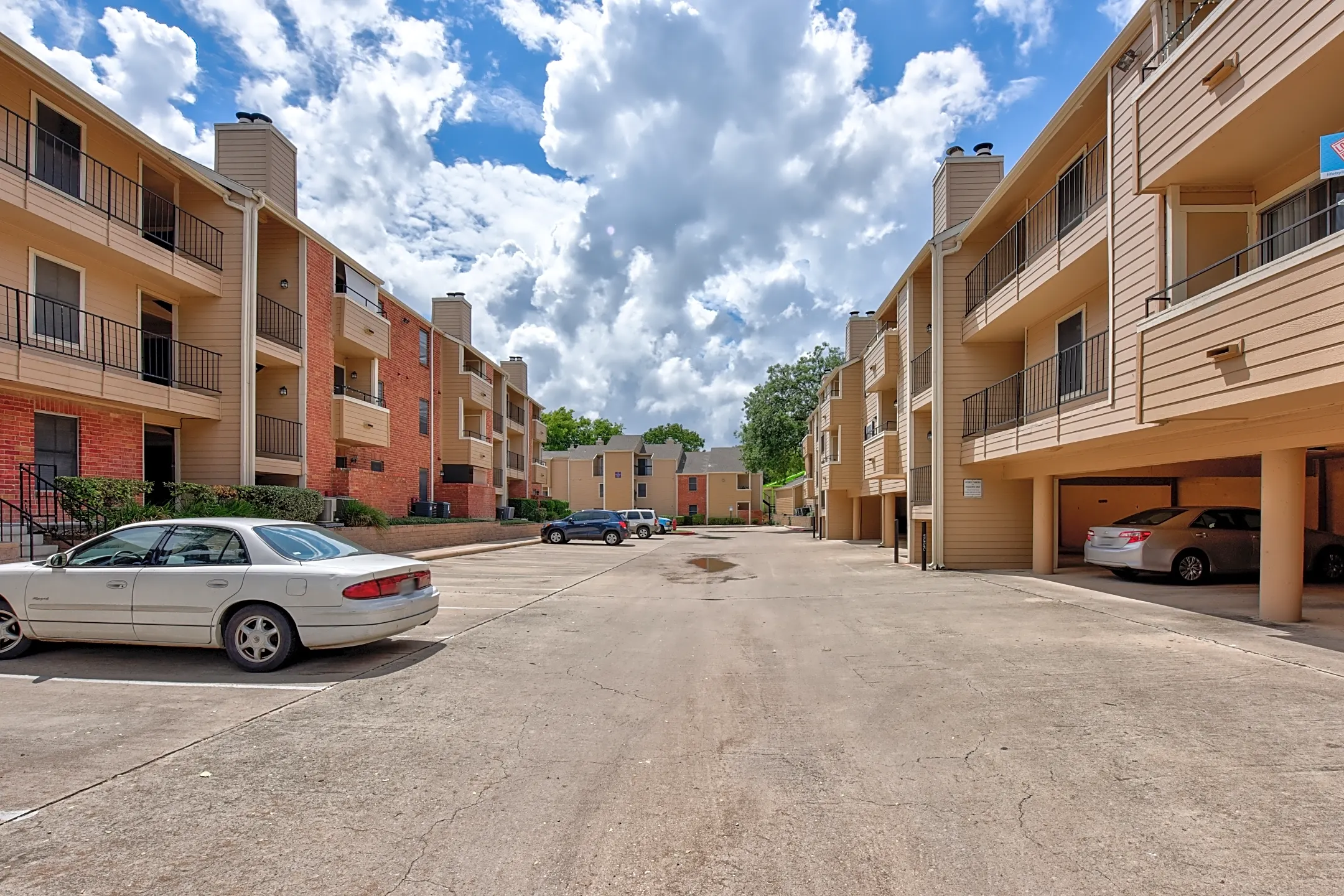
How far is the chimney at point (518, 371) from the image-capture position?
4266 cm

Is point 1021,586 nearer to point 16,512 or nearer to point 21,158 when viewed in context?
point 16,512

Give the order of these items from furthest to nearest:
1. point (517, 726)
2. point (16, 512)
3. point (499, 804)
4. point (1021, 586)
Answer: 1. point (1021, 586)
2. point (16, 512)
3. point (517, 726)
4. point (499, 804)

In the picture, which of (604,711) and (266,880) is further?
(604,711)

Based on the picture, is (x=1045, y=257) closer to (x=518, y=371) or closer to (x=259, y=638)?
(x=259, y=638)

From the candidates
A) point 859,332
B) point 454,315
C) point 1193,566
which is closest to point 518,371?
point 454,315

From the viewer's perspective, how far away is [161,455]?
16625 mm

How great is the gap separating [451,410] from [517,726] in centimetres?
2702

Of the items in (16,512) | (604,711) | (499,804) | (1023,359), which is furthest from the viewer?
(1023,359)

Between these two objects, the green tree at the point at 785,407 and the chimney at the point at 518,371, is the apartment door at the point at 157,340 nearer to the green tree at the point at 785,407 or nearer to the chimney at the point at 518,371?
the chimney at the point at 518,371

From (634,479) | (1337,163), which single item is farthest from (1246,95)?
(634,479)

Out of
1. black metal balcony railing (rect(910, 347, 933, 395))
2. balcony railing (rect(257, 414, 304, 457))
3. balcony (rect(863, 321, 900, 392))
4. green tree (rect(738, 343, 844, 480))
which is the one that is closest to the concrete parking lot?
black metal balcony railing (rect(910, 347, 933, 395))

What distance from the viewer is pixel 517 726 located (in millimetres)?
5234

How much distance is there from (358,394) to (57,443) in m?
9.89

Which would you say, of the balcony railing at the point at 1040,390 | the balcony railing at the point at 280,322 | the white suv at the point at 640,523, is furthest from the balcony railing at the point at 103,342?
the white suv at the point at 640,523
